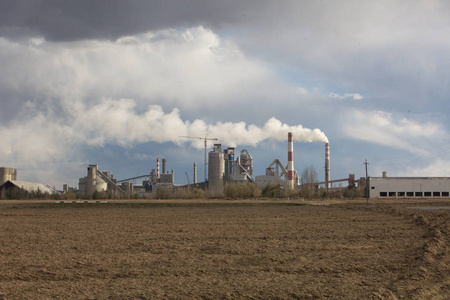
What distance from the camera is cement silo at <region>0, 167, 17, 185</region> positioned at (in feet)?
293

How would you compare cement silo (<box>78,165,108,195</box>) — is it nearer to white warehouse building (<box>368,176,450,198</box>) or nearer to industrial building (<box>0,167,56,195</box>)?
industrial building (<box>0,167,56,195</box>)

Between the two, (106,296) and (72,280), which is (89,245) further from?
(106,296)

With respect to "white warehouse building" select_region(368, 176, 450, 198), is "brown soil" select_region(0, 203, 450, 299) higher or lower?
lower

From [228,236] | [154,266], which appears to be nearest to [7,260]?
[154,266]

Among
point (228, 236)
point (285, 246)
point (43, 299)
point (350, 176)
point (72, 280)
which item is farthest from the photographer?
point (350, 176)

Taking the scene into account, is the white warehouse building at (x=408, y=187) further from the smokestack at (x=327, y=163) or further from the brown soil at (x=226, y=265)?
the brown soil at (x=226, y=265)

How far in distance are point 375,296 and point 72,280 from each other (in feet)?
18.4

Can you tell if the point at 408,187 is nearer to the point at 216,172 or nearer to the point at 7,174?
the point at 216,172

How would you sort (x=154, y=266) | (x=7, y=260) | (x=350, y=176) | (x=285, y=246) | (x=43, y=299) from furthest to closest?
(x=350, y=176)
(x=285, y=246)
(x=7, y=260)
(x=154, y=266)
(x=43, y=299)

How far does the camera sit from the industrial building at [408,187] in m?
77.3

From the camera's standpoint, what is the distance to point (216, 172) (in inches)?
3538

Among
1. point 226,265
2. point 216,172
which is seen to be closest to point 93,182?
point 216,172

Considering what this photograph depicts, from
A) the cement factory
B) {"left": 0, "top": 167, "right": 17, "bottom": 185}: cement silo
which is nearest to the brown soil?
the cement factory

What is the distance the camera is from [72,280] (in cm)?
902
